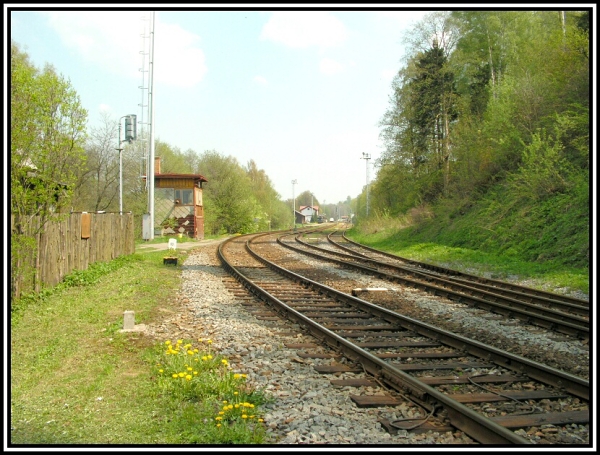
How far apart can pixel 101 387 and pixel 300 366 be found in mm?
2175

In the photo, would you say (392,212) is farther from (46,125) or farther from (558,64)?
(46,125)

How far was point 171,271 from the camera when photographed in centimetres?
1548

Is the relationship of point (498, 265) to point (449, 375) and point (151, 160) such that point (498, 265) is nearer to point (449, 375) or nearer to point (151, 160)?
point (449, 375)

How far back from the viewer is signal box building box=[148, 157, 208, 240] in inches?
1537

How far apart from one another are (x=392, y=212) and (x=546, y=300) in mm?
30718

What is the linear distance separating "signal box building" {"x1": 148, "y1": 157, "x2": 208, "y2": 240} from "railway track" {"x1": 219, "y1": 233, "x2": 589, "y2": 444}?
31431 mm

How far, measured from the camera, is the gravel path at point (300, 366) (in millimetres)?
4066

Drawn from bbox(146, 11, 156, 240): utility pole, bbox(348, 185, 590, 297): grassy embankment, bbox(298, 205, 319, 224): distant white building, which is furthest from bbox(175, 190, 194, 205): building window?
bbox(298, 205, 319, 224): distant white building

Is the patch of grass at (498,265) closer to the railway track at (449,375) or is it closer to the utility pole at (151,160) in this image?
the railway track at (449,375)

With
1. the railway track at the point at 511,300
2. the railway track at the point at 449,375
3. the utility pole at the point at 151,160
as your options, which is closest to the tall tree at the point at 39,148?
the railway track at the point at 449,375

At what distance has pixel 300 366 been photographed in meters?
5.96

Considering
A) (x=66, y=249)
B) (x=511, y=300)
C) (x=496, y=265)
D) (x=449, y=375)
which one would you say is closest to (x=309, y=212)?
(x=496, y=265)

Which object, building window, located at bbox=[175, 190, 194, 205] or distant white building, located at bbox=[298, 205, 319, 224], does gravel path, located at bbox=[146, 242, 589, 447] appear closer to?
building window, located at bbox=[175, 190, 194, 205]

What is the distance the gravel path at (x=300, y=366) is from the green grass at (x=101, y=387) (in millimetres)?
307
